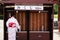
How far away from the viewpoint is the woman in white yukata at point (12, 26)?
41.4 feet

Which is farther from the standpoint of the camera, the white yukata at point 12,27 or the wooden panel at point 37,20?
the wooden panel at point 37,20

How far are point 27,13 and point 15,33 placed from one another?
1249 mm

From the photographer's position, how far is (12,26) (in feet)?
41.5

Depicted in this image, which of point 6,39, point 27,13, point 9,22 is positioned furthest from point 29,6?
point 6,39

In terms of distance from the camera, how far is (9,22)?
12.6 metres

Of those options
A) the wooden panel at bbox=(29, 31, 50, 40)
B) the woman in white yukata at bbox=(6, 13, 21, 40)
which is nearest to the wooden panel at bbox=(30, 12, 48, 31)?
the wooden panel at bbox=(29, 31, 50, 40)

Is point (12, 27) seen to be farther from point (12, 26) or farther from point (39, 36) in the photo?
point (39, 36)

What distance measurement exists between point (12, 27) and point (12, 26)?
→ 0.05m

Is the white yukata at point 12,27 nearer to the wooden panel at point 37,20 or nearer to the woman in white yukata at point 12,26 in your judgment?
the woman in white yukata at point 12,26

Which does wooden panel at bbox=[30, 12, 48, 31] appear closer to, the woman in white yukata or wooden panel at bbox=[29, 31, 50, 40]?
wooden panel at bbox=[29, 31, 50, 40]

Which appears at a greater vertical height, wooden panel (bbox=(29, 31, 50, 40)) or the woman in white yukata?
the woman in white yukata

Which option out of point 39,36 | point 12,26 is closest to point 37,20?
point 39,36

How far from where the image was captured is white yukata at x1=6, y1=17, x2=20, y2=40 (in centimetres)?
1261

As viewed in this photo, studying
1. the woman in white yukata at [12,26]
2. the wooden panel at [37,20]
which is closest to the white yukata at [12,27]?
the woman in white yukata at [12,26]
